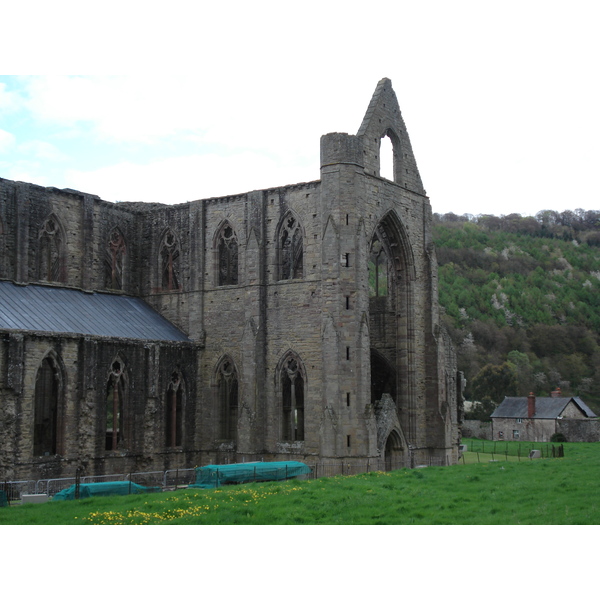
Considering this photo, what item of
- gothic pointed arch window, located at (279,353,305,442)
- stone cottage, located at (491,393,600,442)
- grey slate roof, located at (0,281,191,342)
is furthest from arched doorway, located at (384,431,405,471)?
stone cottage, located at (491,393,600,442)

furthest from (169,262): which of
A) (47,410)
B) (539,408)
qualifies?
(539,408)

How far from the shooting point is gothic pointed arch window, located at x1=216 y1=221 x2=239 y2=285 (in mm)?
38469

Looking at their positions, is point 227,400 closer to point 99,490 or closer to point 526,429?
point 99,490

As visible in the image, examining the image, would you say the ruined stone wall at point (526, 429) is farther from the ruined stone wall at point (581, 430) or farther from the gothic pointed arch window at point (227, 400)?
the gothic pointed arch window at point (227, 400)

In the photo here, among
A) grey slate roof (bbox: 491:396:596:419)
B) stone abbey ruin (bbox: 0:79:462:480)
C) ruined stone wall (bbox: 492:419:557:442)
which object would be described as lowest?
ruined stone wall (bbox: 492:419:557:442)

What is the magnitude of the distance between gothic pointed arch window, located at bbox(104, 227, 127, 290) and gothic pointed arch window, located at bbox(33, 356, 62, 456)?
215 inches

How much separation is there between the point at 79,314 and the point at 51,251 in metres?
4.05

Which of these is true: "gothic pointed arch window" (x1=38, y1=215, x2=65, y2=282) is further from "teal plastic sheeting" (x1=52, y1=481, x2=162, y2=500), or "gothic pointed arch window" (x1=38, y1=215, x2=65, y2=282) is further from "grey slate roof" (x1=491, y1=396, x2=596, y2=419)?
"grey slate roof" (x1=491, y1=396, x2=596, y2=419)

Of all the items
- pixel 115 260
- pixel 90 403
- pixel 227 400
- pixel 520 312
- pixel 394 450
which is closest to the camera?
pixel 90 403

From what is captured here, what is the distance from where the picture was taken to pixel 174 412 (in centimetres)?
3628

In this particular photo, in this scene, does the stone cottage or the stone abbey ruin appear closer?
the stone abbey ruin

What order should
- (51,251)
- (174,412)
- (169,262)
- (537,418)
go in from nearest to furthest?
(174,412) < (51,251) < (169,262) < (537,418)

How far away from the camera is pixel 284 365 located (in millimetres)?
35438

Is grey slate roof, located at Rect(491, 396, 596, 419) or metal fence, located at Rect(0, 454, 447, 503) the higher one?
grey slate roof, located at Rect(491, 396, 596, 419)
